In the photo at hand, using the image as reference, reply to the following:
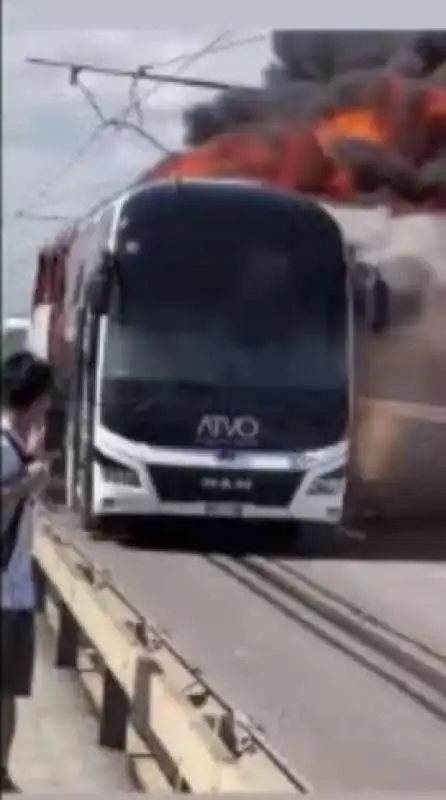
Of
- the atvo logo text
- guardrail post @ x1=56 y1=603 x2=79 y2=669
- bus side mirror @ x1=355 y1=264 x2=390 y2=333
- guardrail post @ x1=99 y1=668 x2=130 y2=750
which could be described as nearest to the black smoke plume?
bus side mirror @ x1=355 y1=264 x2=390 y2=333

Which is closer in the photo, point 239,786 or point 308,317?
point 239,786

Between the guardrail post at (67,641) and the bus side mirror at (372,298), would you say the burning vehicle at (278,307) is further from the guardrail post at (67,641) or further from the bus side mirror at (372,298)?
the guardrail post at (67,641)

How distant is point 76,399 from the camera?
17.6 feet

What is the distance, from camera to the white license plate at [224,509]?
556 centimetres

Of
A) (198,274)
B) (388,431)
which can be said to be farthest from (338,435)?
(198,274)

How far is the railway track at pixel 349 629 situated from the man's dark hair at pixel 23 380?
2.40 feet

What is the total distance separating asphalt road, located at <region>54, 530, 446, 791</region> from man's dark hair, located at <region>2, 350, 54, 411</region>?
2.17 feet

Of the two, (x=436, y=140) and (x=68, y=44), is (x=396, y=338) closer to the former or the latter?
(x=436, y=140)

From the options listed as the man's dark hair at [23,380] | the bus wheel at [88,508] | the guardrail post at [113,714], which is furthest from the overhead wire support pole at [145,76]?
the guardrail post at [113,714]

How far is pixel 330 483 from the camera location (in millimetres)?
5645

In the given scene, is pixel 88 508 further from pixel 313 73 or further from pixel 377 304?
pixel 313 73

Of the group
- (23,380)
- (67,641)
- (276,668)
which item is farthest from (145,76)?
(276,668)

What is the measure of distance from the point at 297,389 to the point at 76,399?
56cm

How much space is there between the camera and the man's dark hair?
15.8ft
